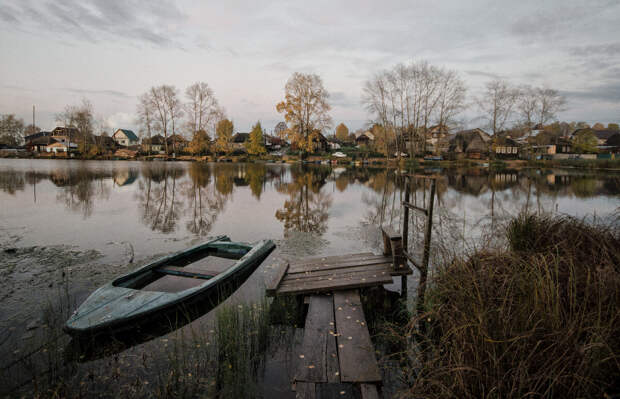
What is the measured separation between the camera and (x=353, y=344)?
12.5 feet

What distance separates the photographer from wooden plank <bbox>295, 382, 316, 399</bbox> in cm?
304

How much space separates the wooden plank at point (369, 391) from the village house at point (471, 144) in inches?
2604

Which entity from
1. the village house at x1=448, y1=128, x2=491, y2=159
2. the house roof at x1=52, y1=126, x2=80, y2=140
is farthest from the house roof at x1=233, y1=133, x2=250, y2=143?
the village house at x1=448, y1=128, x2=491, y2=159

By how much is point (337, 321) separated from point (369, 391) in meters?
1.34

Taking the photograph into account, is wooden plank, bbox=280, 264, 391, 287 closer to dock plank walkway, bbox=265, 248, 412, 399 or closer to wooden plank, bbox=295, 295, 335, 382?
dock plank walkway, bbox=265, 248, 412, 399

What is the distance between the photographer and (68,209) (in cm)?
1332

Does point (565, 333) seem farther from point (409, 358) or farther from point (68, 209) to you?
point (68, 209)

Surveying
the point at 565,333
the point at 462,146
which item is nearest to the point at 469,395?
the point at 565,333

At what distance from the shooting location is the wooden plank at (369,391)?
3.00m

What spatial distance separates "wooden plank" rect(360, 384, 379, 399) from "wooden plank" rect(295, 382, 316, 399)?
492mm

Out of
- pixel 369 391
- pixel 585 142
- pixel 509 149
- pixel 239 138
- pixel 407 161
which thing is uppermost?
pixel 239 138

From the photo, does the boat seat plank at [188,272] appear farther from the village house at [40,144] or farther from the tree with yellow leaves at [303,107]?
the village house at [40,144]

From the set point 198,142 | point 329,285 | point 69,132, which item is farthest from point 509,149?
point 69,132

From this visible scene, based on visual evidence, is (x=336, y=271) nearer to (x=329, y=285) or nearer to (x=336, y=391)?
(x=329, y=285)
